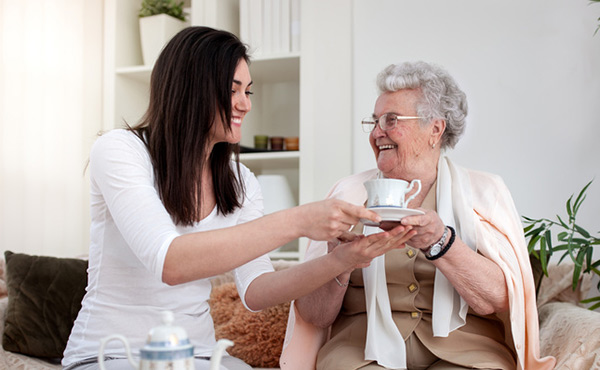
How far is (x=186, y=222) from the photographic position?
1561 mm

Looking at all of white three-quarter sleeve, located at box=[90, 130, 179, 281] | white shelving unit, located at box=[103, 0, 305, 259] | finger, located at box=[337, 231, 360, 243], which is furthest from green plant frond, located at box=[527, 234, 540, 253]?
white three-quarter sleeve, located at box=[90, 130, 179, 281]

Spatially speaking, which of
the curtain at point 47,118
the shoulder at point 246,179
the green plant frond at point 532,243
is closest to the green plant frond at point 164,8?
the curtain at point 47,118

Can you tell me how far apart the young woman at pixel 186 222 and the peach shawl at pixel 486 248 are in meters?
0.31

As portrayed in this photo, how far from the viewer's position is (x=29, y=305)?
7.59ft

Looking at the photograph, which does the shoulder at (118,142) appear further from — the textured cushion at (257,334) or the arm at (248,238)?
the textured cushion at (257,334)

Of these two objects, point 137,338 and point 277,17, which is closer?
point 137,338

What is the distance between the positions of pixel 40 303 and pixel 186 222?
1.06m

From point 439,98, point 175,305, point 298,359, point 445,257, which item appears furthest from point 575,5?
point 175,305

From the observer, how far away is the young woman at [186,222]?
1304mm

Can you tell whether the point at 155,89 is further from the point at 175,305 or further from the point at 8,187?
the point at 8,187

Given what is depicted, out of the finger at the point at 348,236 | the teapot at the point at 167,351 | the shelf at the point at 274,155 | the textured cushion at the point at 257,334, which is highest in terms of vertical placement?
the shelf at the point at 274,155

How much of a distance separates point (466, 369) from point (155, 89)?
3.47 feet

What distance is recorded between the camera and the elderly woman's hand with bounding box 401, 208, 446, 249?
58.7 inches

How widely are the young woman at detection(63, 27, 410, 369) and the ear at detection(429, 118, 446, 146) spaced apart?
0.54 meters
